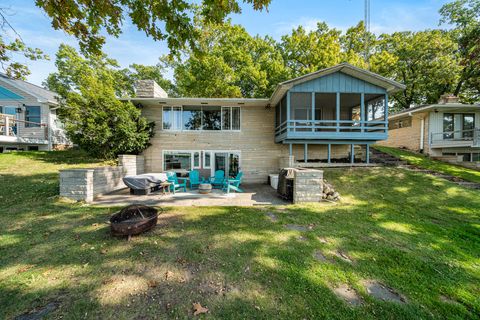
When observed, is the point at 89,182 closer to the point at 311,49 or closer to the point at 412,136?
the point at 412,136

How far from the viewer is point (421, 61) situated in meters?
20.6

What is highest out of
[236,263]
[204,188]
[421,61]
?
Result: [421,61]

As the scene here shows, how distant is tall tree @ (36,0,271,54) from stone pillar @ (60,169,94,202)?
14.2 ft

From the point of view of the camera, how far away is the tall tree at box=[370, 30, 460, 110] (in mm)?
19328

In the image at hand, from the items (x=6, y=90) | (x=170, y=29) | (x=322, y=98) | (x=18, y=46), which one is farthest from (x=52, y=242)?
(x=6, y=90)

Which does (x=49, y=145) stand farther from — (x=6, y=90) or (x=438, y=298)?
(x=438, y=298)

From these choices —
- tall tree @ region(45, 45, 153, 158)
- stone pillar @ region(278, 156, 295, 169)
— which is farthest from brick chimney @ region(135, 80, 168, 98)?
stone pillar @ region(278, 156, 295, 169)

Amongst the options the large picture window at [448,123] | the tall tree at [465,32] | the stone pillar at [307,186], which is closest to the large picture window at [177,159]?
the stone pillar at [307,186]

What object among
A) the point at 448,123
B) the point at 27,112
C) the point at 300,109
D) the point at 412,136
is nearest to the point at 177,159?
the point at 300,109

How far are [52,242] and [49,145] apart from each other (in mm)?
16684

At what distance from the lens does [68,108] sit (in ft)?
32.6

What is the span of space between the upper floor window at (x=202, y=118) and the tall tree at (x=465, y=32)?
85.8ft

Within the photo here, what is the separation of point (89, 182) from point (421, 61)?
3107 centimetres

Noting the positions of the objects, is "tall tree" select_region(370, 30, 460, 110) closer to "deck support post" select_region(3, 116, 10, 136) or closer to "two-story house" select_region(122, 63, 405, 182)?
"two-story house" select_region(122, 63, 405, 182)
